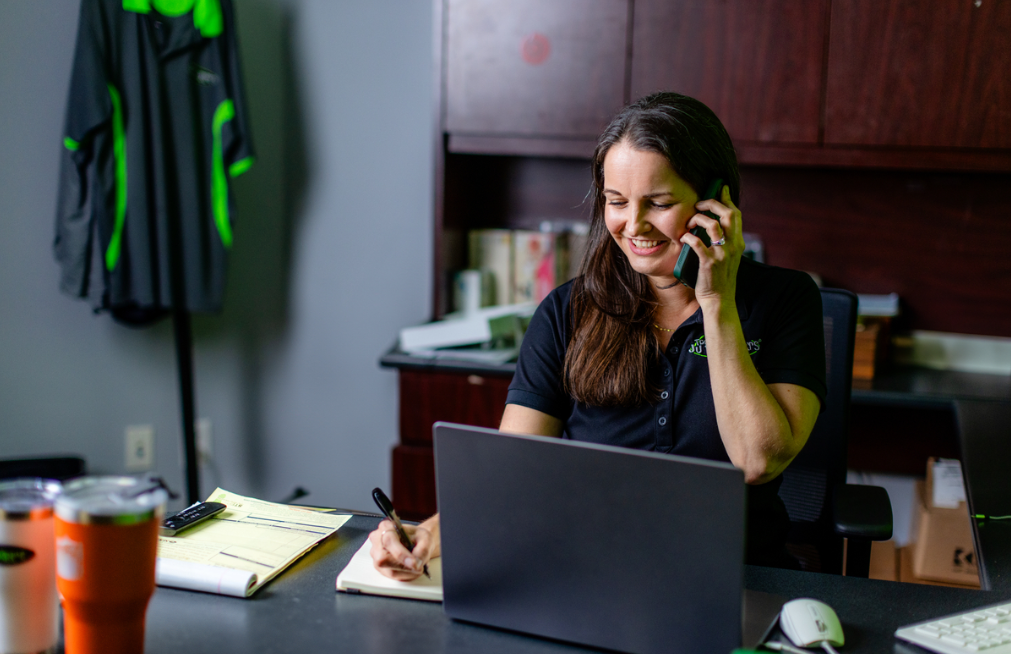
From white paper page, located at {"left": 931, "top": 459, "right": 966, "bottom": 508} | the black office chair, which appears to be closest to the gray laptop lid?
the black office chair

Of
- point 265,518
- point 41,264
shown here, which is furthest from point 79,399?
point 265,518

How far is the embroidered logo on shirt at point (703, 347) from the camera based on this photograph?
136cm

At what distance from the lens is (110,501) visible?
778 mm

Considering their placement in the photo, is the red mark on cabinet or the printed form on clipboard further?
the red mark on cabinet

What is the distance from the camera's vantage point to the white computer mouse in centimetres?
88

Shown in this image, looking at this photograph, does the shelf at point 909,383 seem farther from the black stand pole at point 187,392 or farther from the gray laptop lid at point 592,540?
the gray laptop lid at point 592,540

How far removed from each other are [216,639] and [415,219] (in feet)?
6.32

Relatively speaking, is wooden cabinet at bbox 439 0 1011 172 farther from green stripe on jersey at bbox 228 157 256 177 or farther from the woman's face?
the woman's face

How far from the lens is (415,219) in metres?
2.71

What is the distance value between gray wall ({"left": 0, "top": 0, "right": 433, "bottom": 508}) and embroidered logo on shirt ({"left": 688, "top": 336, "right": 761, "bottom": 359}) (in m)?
1.42

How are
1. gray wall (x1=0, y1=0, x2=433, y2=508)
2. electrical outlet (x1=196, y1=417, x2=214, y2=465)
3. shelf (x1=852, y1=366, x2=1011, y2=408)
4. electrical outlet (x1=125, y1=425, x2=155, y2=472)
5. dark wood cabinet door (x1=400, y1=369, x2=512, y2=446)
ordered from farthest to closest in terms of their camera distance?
Result: 1. electrical outlet (x1=196, y1=417, x2=214, y2=465)
2. electrical outlet (x1=125, y1=425, x2=155, y2=472)
3. gray wall (x1=0, y1=0, x2=433, y2=508)
4. dark wood cabinet door (x1=400, y1=369, x2=512, y2=446)
5. shelf (x1=852, y1=366, x2=1011, y2=408)

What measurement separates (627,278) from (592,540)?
0.68 meters

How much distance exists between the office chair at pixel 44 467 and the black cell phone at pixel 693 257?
6.44 ft

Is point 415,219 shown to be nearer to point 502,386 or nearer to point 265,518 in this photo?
point 502,386
